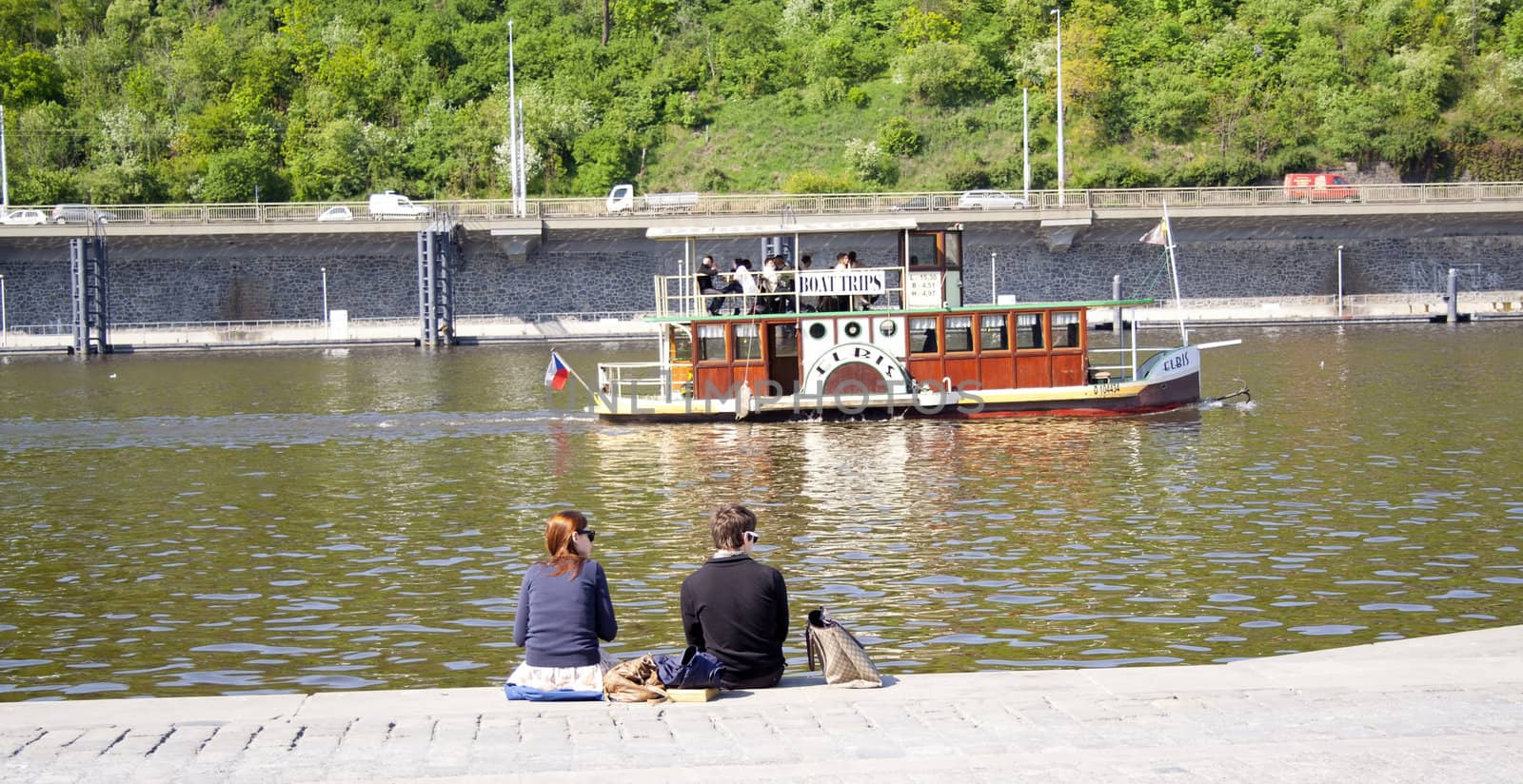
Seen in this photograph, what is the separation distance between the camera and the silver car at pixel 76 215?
70000mm

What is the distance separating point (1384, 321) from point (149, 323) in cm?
5478

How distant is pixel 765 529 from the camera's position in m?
22.9

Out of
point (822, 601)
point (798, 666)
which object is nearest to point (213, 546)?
point (822, 601)

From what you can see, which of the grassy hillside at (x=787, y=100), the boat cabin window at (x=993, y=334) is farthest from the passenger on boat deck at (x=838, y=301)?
the grassy hillside at (x=787, y=100)

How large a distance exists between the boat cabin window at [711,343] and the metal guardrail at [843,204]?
3267 centimetres

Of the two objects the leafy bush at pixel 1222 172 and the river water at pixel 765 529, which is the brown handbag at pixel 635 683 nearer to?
the river water at pixel 765 529

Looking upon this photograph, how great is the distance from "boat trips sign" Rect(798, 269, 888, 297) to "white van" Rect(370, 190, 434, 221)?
37966 mm

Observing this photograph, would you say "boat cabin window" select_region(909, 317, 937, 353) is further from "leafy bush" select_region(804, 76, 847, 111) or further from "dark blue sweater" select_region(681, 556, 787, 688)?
"leafy bush" select_region(804, 76, 847, 111)

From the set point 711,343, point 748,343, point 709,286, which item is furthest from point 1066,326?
point 709,286

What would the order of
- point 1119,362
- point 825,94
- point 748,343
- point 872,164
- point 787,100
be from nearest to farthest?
point 748,343 < point 1119,362 < point 872,164 < point 825,94 < point 787,100

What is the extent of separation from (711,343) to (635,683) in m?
26.2

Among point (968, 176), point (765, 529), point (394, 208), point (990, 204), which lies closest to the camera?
point (765, 529)

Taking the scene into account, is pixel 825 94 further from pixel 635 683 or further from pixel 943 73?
pixel 635 683

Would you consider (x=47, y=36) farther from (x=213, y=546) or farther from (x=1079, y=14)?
(x=213, y=546)
